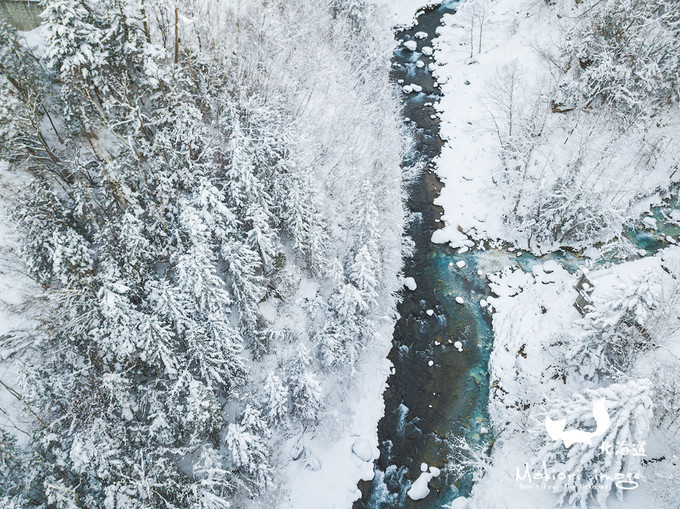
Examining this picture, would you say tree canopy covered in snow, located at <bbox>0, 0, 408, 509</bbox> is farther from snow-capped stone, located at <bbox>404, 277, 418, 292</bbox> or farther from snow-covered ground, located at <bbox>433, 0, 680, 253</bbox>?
snow-covered ground, located at <bbox>433, 0, 680, 253</bbox>

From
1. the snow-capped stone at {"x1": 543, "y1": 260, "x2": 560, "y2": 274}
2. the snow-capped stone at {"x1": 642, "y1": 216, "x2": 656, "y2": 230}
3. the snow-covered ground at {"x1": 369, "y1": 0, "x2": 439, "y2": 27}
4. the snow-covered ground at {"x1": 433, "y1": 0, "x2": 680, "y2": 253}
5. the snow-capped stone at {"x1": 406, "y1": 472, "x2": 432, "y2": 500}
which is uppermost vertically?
the snow-covered ground at {"x1": 369, "y1": 0, "x2": 439, "y2": 27}

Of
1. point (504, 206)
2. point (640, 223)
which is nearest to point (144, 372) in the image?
point (504, 206)

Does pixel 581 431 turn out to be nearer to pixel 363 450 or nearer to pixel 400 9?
pixel 363 450

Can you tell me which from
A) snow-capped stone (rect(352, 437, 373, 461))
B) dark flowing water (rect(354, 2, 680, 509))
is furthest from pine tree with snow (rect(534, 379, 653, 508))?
snow-capped stone (rect(352, 437, 373, 461))

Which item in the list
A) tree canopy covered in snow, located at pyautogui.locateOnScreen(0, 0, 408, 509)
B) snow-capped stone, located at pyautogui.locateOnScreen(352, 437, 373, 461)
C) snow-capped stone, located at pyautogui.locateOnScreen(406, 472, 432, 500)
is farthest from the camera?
snow-capped stone, located at pyautogui.locateOnScreen(352, 437, 373, 461)

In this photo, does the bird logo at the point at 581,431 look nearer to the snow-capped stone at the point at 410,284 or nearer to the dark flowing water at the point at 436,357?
the dark flowing water at the point at 436,357

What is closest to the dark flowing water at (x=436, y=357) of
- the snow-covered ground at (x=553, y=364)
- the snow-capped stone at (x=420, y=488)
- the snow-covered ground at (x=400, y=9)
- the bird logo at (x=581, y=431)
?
the snow-capped stone at (x=420, y=488)

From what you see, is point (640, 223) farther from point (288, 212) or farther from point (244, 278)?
point (244, 278)
